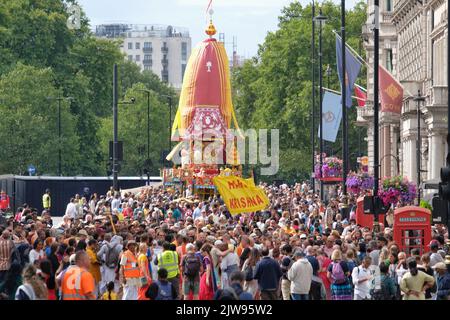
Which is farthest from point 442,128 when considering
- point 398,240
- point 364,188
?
point 398,240

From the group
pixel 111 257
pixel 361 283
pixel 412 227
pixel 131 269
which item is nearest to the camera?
pixel 361 283

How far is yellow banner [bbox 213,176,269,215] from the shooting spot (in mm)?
35875

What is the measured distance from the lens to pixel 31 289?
57.6 feet

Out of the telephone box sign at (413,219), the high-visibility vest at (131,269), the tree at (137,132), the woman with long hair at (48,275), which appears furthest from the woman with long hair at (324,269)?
the tree at (137,132)

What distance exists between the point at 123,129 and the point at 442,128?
60.3m

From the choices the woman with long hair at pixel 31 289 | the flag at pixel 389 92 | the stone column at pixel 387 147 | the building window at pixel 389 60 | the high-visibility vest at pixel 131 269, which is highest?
the building window at pixel 389 60

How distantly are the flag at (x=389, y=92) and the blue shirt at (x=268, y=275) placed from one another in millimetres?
31897

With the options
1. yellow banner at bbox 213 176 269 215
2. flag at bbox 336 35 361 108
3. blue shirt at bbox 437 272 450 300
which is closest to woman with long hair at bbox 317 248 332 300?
blue shirt at bbox 437 272 450 300

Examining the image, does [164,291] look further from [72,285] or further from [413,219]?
[413,219]

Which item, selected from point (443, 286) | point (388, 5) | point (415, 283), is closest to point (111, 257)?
point (415, 283)

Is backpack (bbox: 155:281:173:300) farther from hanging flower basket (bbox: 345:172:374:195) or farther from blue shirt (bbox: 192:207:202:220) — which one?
hanging flower basket (bbox: 345:172:374:195)

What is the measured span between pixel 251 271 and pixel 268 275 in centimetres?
102

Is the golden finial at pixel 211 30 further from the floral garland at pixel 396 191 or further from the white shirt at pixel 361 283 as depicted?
the white shirt at pixel 361 283

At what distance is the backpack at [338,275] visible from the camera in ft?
78.7
